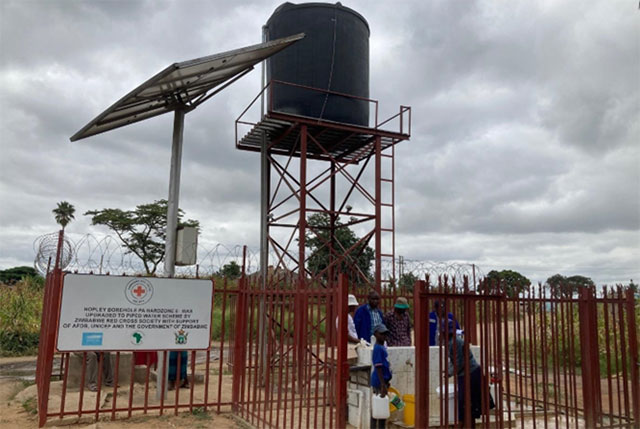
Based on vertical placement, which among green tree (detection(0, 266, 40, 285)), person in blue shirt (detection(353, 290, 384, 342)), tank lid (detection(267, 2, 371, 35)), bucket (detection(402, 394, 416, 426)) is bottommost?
bucket (detection(402, 394, 416, 426))

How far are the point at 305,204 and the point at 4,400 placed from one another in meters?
7.01

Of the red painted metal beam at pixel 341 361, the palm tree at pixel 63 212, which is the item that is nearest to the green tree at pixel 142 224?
the palm tree at pixel 63 212

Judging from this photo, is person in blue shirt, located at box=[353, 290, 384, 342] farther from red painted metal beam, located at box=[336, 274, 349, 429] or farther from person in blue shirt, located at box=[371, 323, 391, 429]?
red painted metal beam, located at box=[336, 274, 349, 429]

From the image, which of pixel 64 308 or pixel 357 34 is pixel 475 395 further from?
pixel 357 34

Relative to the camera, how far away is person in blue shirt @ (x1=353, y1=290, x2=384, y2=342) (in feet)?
25.5

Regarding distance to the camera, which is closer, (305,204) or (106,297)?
(106,297)

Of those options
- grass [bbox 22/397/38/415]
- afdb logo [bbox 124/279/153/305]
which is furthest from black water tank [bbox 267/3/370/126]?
grass [bbox 22/397/38/415]

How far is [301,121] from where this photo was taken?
41.5 ft

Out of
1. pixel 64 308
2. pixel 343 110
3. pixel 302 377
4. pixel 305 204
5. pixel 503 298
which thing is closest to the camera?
pixel 503 298

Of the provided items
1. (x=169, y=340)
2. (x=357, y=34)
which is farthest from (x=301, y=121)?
(x=169, y=340)

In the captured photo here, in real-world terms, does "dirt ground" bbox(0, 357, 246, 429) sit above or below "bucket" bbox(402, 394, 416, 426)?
below

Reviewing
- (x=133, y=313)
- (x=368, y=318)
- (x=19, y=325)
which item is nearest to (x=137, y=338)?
(x=133, y=313)

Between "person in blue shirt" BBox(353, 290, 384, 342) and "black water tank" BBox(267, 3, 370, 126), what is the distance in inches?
254

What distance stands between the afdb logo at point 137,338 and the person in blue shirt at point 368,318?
314cm
